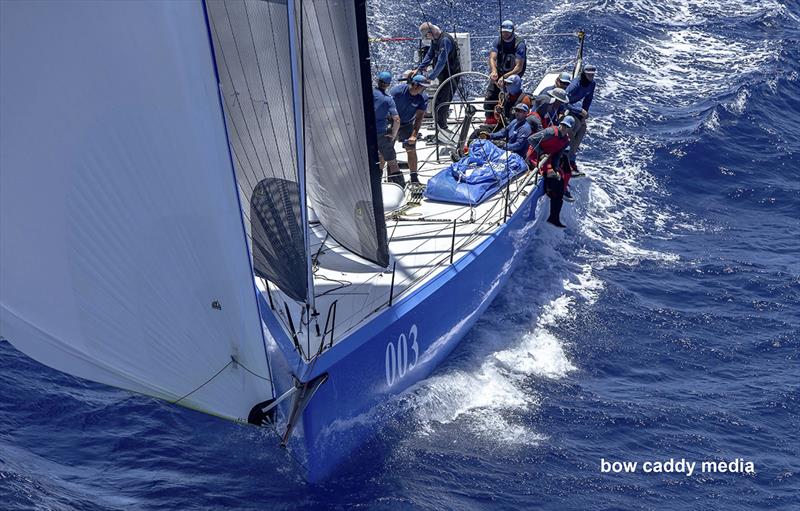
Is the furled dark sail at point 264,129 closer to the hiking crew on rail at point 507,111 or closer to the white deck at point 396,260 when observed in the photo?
the white deck at point 396,260

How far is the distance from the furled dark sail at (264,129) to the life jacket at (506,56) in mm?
7355

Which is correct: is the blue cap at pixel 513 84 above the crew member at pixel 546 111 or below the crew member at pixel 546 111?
above

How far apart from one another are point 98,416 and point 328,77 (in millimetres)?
4248

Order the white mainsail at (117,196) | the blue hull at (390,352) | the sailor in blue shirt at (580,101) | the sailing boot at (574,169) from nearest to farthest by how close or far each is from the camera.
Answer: the white mainsail at (117,196)
the blue hull at (390,352)
the sailor in blue shirt at (580,101)
the sailing boot at (574,169)

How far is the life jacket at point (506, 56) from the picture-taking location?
1488cm

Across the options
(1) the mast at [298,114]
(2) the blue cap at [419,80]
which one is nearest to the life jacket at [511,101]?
(2) the blue cap at [419,80]

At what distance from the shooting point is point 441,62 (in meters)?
14.6

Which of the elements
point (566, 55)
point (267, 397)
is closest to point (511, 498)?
point (267, 397)

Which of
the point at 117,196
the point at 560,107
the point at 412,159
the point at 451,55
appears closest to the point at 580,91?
the point at 560,107

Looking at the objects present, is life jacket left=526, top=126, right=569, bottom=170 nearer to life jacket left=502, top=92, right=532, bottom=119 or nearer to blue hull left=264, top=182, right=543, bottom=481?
life jacket left=502, top=92, right=532, bottom=119

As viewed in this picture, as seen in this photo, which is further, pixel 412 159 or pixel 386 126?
pixel 412 159

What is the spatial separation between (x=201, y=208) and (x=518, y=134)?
7.42m

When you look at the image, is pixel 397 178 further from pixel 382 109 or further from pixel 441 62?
pixel 441 62

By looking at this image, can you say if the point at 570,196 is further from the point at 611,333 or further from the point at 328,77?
the point at 328,77
